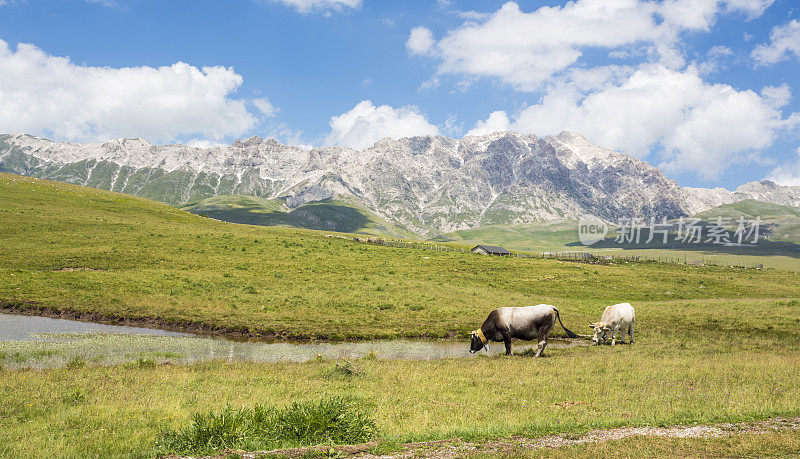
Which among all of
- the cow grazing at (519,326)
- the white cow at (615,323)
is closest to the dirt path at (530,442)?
the cow grazing at (519,326)

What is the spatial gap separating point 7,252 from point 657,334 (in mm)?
72621

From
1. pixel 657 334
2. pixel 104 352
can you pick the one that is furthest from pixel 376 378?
pixel 657 334

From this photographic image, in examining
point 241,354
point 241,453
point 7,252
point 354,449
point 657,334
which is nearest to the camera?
point 241,453

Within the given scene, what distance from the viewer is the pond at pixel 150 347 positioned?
72.9 ft

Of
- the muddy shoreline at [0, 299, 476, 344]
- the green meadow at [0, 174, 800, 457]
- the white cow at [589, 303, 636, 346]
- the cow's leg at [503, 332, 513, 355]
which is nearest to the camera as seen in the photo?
the green meadow at [0, 174, 800, 457]

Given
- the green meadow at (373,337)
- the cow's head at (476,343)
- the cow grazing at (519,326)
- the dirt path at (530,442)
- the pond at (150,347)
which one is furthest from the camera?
the cow's head at (476,343)

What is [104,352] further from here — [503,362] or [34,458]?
[503,362]

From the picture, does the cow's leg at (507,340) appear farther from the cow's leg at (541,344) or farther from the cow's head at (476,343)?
the cow's leg at (541,344)

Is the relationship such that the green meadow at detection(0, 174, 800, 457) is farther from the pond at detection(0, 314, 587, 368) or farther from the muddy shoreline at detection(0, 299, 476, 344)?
the pond at detection(0, 314, 587, 368)

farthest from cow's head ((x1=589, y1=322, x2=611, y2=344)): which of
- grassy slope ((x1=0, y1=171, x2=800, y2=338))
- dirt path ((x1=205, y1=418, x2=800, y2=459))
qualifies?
dirt path ((x1=205, y1=418, x2=800, y2=459))

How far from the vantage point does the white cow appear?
103 ft

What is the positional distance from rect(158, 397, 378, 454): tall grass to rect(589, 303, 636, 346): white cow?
25.8 meters

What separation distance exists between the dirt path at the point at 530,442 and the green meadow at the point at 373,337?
478 millimetres

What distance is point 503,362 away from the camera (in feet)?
76.7
